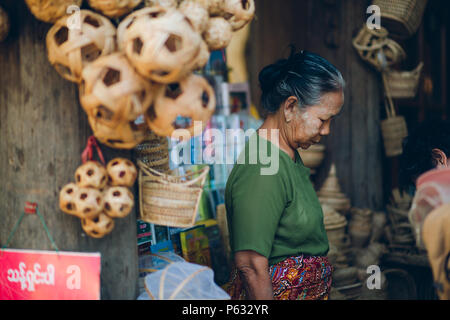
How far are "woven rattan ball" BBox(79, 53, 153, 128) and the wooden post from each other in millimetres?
233

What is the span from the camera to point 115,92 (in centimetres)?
125

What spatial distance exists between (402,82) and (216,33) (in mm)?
2523

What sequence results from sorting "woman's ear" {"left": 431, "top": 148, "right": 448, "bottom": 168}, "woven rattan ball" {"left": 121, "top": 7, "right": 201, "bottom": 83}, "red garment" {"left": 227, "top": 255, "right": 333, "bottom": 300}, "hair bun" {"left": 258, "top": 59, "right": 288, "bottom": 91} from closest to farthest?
"woven rattan ball" {"left": 121, "top": 7, "right": 201, "bottom": 83} → "red garment" {"left": 227, "top": 255, "right": 333, "bottom": 300} → "hair bun" {"left": 258, "top": 59, "right": 288, "bottom": 91} → "woman's ear" {"left": 431, "top": 148, "right": 448, "bottom": 168}

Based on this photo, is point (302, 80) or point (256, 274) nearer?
point (256, 274)

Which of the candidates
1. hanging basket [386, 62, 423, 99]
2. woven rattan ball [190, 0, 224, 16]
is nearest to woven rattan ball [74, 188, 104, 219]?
woven rattan ball [190, 0, 224, 16]

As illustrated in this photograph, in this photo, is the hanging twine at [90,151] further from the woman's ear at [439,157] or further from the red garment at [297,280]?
the woman's ear at [439,157]

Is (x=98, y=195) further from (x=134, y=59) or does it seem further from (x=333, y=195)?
(x=333, y=195)

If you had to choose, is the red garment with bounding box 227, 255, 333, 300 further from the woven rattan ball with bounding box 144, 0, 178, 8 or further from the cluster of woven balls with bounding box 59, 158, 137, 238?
the woven rattan ball with bounding box 144, 0, 178, 8

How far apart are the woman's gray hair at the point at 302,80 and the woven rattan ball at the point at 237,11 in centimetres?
42

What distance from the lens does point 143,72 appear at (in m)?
1.25

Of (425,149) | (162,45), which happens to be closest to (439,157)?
(425,149)

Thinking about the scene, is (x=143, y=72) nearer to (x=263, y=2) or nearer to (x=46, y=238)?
(x=46, y=238)

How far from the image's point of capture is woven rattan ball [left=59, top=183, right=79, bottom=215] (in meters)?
1.36
